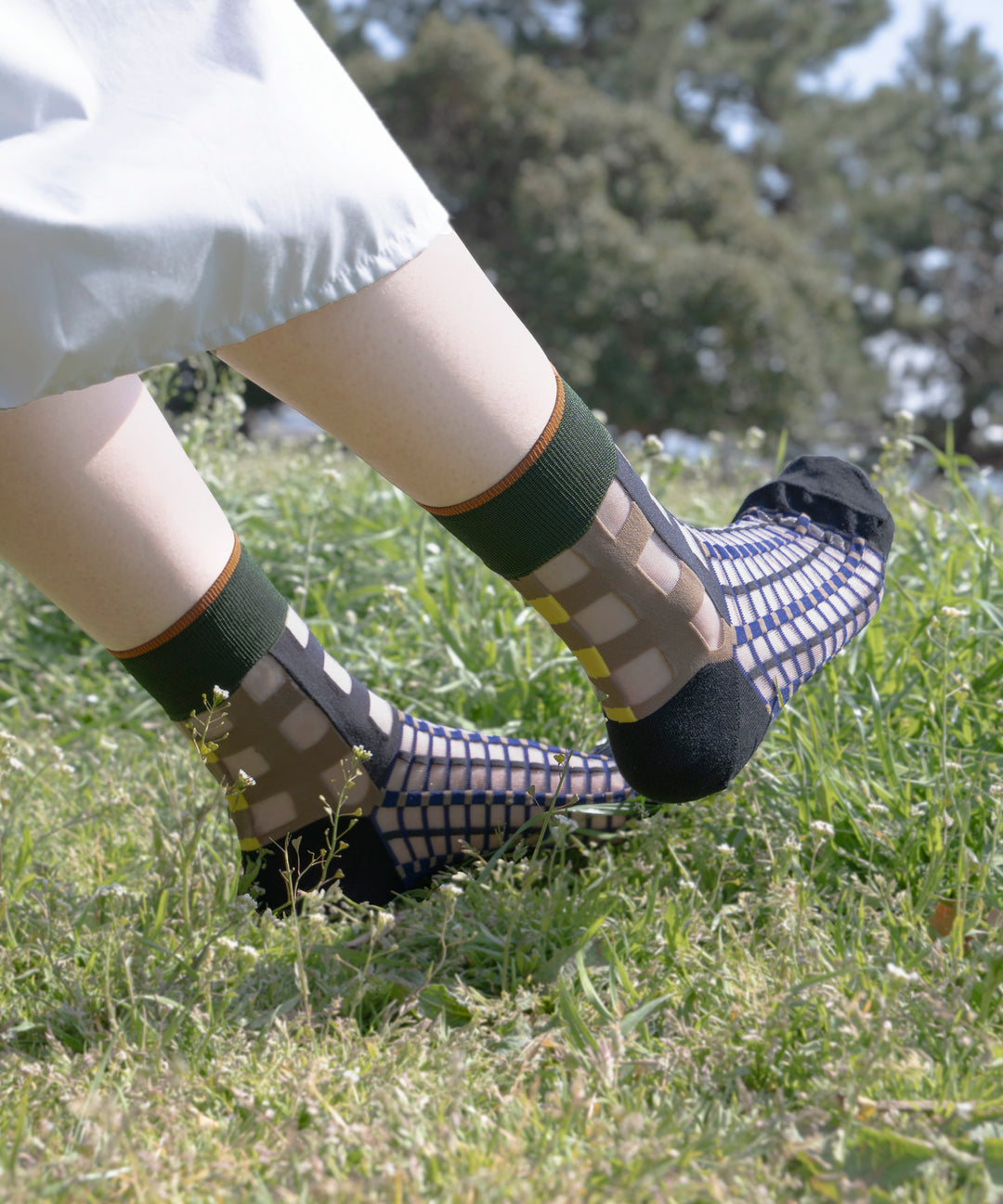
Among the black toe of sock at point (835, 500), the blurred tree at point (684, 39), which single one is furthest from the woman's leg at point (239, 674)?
the blurred tree at point (684, 39)

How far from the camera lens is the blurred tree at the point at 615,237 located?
611 inches

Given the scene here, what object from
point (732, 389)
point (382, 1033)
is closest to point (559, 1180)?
point (382, 1033)

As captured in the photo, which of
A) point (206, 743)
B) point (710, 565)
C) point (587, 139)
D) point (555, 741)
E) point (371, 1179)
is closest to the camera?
point (371, 1179)

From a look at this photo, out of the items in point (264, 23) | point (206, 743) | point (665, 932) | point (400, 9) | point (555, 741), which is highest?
point (264, 23)

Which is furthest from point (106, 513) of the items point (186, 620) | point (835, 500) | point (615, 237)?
point (615, 237)

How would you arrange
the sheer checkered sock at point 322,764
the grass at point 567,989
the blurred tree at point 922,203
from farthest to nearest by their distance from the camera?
1. the blurred tree at point 922,203
2. the sheer checkered sock at point 322,764
3. the grass at point 567,989

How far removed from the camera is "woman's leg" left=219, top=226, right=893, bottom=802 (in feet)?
2.85

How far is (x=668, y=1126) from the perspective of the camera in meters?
0.76

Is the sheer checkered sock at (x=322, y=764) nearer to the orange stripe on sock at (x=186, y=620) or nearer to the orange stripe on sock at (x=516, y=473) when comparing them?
the orange stripe on sock at (x=186, y=620)

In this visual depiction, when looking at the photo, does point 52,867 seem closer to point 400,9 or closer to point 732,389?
point 732,389

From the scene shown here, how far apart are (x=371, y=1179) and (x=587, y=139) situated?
56.7 ft

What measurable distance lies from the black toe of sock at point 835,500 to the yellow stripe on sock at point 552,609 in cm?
49

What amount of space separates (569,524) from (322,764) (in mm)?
395

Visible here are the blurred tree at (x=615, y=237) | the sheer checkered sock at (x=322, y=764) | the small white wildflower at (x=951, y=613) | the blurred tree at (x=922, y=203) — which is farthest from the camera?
the blurred tree at (x=922, y=203)
